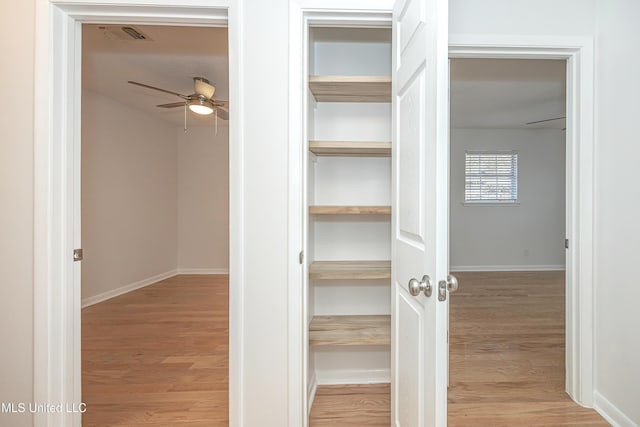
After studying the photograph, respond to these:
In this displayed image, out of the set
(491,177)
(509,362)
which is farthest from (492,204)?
(509,362)

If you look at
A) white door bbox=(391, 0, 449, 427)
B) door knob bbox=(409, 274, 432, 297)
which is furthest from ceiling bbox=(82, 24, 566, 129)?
door knob bbox=(409, 274, 432, 297)

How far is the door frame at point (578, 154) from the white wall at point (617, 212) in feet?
0.12

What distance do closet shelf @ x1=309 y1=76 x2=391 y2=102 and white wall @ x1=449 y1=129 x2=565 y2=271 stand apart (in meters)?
4.63

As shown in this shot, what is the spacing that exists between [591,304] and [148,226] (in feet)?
17.2

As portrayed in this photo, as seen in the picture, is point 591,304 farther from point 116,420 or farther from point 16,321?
point 16,321

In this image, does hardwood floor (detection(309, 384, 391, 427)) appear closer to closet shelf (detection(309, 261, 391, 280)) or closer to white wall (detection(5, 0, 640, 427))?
white wall (detection(5, 0, 640, 427))

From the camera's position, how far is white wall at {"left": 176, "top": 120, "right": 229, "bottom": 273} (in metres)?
5.89

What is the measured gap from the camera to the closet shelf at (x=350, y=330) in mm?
1856

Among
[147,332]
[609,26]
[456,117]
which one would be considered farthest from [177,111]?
[609,26]

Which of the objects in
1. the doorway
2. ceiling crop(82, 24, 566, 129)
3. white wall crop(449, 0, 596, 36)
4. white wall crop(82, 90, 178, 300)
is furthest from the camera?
white wall crop(82, 90, 178, 300)

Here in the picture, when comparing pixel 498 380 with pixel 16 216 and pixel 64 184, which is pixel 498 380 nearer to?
pixel 64 184

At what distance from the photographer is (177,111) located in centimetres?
495

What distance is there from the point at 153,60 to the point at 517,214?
619 centimetres

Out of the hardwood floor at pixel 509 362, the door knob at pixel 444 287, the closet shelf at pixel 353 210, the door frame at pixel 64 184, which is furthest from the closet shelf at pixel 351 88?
the hardwood floor at pixel 509 362
